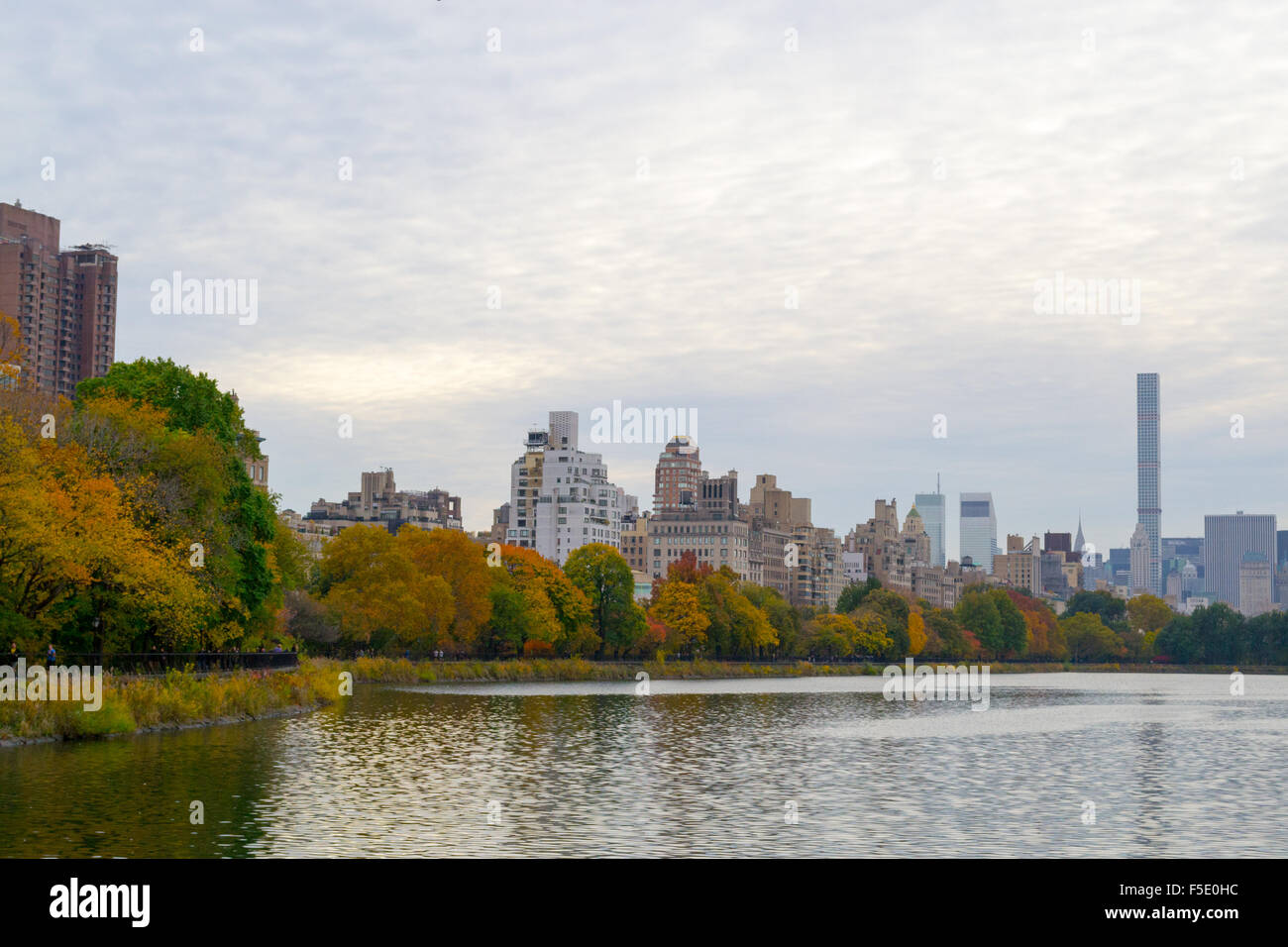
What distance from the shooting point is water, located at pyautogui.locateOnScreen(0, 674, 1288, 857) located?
32.9 m

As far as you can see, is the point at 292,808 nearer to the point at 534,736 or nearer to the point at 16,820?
the point at 16,820

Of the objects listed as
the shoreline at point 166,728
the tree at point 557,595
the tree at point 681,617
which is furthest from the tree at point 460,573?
the shoreline at point 166,728

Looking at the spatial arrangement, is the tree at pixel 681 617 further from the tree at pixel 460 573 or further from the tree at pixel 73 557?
the tree at pixel 73 557

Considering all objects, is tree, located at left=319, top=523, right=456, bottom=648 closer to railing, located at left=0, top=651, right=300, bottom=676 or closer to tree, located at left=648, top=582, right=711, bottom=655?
railing, located at left=0, top=651, right=300, bottom=676

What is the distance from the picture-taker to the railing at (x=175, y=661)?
63281mm

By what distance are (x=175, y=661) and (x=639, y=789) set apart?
3635 cm

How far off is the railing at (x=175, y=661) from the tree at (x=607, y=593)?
7433 cm

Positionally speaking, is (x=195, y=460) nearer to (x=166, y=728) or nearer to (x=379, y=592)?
(x=166, y=728)

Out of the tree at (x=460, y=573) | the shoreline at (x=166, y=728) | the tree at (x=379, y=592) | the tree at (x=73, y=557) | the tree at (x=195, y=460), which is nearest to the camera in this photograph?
the shoreline at (x=166, y=728)

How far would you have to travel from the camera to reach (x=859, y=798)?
139 ft

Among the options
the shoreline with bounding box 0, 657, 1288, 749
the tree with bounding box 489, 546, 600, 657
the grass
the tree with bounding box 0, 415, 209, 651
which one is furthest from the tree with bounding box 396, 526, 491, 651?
the tree with bounding box 0, 415, 209, 651

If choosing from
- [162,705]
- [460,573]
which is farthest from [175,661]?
[460,573]

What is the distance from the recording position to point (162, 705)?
60094 mm
